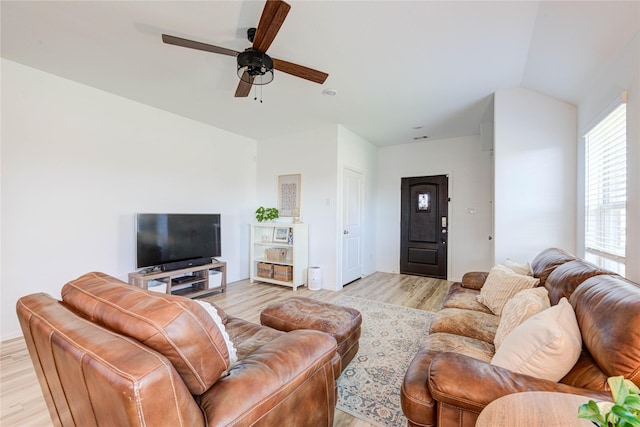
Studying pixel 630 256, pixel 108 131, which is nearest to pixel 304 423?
pixel 630 256

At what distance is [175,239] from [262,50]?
2698 millimetres

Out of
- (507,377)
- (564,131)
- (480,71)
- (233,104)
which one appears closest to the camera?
(507,377)

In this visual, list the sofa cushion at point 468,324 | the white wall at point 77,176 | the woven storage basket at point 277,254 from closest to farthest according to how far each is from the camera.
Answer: the sofa cushion at point 468,324 < the white wall at point 77,176 < the woven storage basket at point 277,254

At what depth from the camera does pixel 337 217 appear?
14.4 feet

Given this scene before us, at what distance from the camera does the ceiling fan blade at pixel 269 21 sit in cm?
160

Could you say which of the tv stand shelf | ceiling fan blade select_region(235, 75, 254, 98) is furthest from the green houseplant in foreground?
the tv stand shelf

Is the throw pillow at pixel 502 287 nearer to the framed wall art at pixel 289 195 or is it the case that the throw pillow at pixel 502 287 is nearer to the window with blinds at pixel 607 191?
the window with blinds at pixel 607 191

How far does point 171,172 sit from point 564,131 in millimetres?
4866

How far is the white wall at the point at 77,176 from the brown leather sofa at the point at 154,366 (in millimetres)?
2249

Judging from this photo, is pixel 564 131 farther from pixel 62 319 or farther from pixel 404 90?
pixel 62 319

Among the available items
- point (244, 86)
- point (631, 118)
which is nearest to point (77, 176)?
point (244, 86)

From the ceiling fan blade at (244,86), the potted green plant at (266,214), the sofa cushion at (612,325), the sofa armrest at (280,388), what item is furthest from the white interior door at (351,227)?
the sofa cushion at (612,325)

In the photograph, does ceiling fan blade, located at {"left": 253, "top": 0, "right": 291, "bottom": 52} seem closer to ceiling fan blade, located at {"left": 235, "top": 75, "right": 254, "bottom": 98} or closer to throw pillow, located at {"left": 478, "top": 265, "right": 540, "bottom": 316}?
ceiling fan blade, located at {"left": 235, "top": 75, "right": 254, "bottom": 98}

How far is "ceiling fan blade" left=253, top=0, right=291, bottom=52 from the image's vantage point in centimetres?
160
